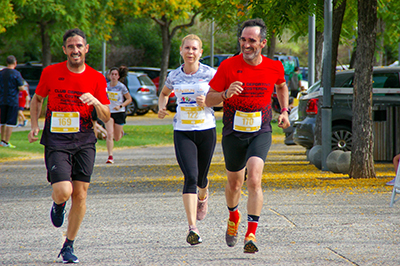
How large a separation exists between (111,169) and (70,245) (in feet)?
22.4

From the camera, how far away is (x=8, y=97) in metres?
15.5

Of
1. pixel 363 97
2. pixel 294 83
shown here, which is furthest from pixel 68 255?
pixel 294 83

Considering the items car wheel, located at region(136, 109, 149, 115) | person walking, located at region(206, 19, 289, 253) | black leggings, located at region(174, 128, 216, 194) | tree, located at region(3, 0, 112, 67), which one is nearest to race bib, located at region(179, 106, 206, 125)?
black leggings, located at region(174, 128, 216, 194)

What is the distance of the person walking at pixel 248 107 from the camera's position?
5426 millimetres

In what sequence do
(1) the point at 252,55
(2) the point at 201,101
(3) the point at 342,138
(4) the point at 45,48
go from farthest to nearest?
(4) the point at 45,48 < (3) the point at 342,138 < (2) the point at 201,101 < (1) the point at 252,55

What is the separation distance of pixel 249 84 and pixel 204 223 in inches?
73.3

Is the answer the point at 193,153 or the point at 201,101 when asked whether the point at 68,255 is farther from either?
the point at 201,101

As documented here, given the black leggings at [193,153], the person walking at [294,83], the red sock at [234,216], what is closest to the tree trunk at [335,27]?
the black leggings at [193,153]

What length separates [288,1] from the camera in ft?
30.6

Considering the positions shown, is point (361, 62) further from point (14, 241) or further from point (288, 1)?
point (14, 241)

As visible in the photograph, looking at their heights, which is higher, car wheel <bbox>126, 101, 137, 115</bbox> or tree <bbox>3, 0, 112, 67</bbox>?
tree <bbox>3, 0, 112, 67</bbox>

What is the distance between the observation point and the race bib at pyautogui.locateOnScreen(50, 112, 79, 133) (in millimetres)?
5125

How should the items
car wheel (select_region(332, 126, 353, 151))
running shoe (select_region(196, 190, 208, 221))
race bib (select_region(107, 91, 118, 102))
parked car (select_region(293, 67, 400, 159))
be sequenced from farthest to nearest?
race bib (select_region(107, 91, 118, 102)), car wheel (select_region(332, 126, 353, 151)), parked car (select_region(293, 67, 400, 159)), running shoe (select_region(196, 190, 208, 221))

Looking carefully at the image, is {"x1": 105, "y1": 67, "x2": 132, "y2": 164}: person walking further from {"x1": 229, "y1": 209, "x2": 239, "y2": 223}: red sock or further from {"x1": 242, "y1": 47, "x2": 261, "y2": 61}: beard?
{"x1": 242, "y1": 47, "x2": 261, "y2": 61}: beard
